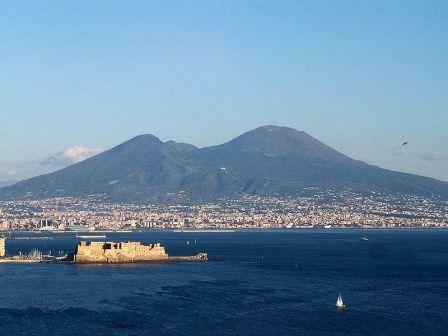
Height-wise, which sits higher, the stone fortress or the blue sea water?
the stone fortress

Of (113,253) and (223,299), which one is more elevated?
(113,253)

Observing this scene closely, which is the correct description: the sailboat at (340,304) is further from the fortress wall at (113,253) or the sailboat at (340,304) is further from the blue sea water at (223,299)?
the fortress wall at (113,253)

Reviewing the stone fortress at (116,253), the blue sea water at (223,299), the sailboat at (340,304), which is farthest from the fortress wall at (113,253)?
the sailboat at (340,304)

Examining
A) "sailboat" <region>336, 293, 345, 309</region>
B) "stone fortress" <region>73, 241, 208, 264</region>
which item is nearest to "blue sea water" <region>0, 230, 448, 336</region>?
"sailboat" <region>336, 293, 345, 309</region>

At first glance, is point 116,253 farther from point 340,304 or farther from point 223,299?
point 340,304

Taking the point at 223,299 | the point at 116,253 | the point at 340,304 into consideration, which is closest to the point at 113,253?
the point at 116,253

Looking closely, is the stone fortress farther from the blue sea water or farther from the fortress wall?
the blue sea water

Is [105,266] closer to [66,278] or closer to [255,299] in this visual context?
[66,278]

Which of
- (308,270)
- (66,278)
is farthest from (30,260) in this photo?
(308,270)
